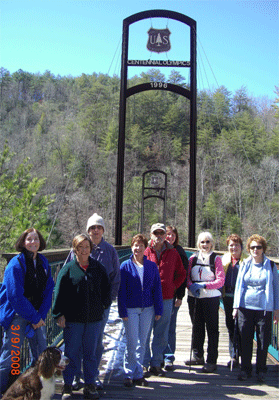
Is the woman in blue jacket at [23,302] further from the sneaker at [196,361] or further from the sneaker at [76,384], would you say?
the sneaker at [196,361]

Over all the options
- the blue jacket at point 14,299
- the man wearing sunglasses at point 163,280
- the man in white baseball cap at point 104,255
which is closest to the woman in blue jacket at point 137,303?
the man in white baseball cap at point 104,255

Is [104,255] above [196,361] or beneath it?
above

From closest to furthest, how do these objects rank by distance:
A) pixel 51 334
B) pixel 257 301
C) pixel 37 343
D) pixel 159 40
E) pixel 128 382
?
pixel 37 343 → pixel 128 382 → pixel 257 301 → pixel 51 334 → pixel 159 40

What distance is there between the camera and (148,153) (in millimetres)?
51625

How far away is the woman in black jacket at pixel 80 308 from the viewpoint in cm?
312

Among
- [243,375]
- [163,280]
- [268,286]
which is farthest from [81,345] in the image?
[268,286]

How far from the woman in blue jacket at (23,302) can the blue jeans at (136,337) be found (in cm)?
76

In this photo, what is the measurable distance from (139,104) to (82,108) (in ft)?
29.3

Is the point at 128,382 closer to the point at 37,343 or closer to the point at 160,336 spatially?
the point at 160,336

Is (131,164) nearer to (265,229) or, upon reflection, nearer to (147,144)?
(147,144)

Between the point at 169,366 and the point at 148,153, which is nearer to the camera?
the point at 169,366

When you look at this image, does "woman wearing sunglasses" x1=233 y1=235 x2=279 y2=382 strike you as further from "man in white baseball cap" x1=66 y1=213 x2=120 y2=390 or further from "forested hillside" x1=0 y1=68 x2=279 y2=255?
"forested hillside" x1=0 y1=68 x2=279 y2=255

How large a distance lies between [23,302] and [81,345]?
647mm

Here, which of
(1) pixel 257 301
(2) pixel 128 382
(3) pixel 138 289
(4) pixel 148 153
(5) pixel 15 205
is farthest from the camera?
(4) pixel 148 153
